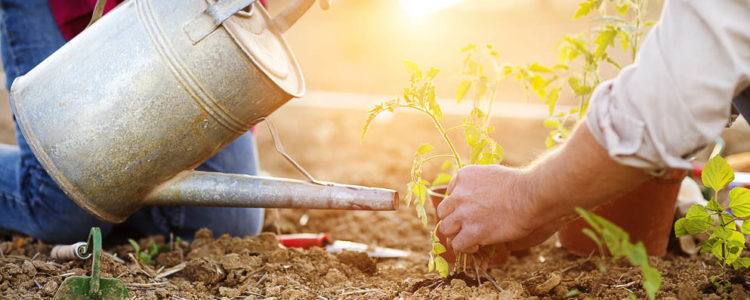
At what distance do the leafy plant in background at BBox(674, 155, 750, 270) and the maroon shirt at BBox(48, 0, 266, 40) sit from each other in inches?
73.0

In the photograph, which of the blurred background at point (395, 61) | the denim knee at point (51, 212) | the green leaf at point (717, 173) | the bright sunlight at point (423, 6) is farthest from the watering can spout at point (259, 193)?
the bright sunlight at point (423, 6)

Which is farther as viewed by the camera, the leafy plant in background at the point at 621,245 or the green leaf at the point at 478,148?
the green leaf at the point at 478,148

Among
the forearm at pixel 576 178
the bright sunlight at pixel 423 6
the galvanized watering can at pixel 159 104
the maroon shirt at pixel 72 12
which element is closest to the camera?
the forearm at pixel 576 178

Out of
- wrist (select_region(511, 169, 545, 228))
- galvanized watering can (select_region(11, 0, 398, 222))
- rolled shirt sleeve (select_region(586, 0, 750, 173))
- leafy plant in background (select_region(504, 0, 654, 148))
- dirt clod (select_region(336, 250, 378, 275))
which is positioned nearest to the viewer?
rolled shirt sleeve (select_region(586, 0, 750, 173))

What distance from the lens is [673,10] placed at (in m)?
1.09

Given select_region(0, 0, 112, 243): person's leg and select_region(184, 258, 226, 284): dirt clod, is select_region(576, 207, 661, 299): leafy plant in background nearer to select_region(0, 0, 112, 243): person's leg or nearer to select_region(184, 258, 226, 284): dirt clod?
select_region(184, 258, 226, 284): dirt clod

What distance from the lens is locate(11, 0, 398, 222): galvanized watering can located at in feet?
5.02

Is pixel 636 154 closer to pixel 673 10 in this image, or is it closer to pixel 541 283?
pixel 673 10

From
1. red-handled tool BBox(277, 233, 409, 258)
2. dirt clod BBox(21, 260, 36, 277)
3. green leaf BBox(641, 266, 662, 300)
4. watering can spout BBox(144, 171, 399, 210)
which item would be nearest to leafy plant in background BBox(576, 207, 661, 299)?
green leaf BBox(641, 266, 662, 300)

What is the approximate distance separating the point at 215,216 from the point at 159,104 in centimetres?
103

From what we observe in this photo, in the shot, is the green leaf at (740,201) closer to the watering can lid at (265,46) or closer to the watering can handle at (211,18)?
the watering can lid at (265,46)

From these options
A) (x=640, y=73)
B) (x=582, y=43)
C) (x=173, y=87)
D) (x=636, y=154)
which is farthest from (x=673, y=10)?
(x=173, y=87)

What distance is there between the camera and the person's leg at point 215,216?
2346mm

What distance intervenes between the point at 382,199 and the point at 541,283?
0.49m
